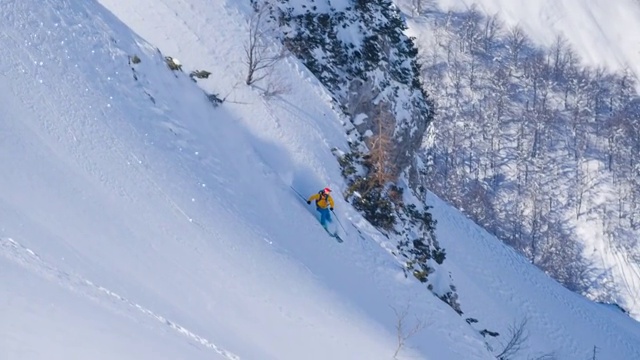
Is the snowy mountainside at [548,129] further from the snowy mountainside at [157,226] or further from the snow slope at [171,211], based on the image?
the snowy mountainside at [157,226]

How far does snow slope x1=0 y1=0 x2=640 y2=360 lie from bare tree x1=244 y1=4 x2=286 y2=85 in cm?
31

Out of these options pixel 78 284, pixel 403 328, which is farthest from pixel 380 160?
pixel 78 284

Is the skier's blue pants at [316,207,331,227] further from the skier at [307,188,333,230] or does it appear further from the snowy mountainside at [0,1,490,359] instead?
the snowy mountainside at [0,1,490,359]

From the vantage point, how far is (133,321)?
11117 mm

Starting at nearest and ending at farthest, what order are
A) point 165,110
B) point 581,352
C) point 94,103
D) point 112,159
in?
1. point 112,159
2. point 94,103
3. point 165,110
4. point 581,352

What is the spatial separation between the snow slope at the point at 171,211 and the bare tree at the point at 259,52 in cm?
31

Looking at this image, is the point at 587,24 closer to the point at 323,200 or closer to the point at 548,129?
the point at 548,129

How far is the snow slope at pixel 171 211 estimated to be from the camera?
11.4 metres

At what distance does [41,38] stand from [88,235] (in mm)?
5744

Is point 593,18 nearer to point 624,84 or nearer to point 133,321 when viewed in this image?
point 624,84

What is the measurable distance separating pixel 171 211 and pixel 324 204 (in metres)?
4.38

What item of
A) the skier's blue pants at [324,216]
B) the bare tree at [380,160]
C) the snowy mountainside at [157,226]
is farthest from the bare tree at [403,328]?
the bare tree at [380,160]

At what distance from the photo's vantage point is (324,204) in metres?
19.2

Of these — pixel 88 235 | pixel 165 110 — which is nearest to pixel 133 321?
pixel 88 235
